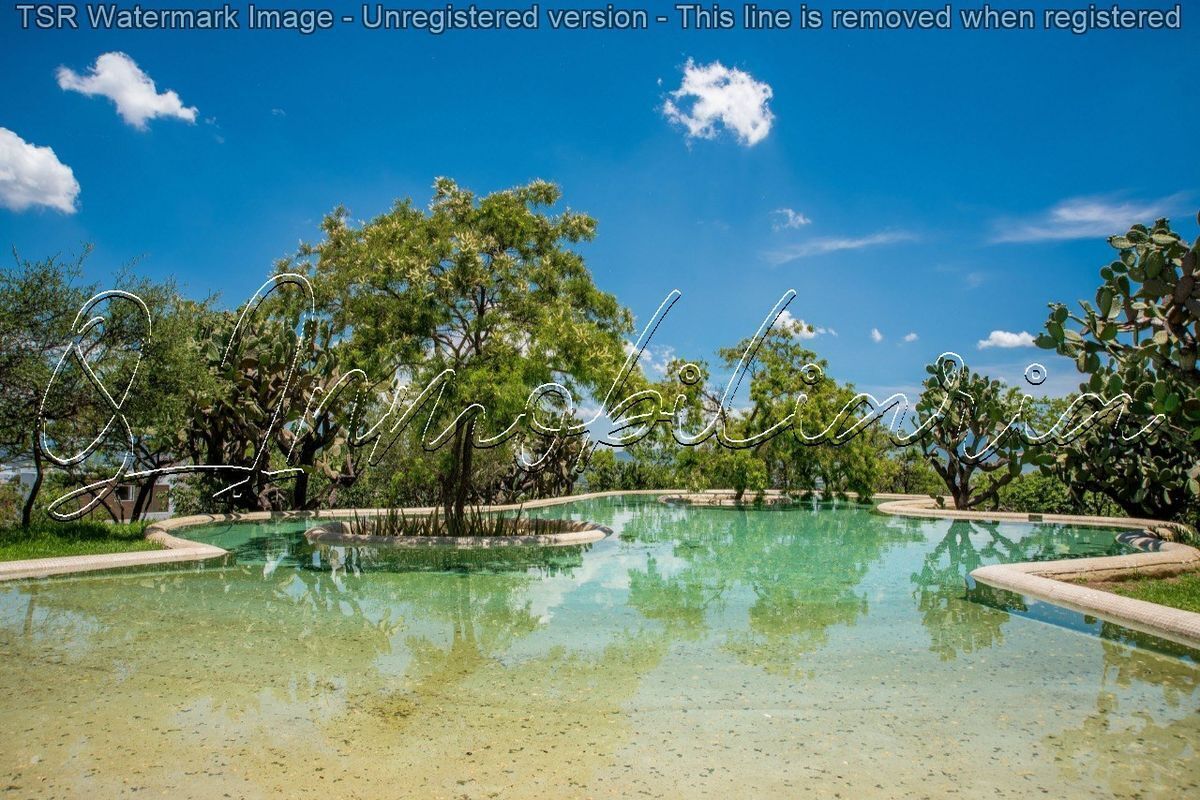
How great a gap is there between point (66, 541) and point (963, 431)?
26.8m

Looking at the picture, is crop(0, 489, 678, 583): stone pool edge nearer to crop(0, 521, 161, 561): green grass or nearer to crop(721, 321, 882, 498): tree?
Answer: crop(0, 521, 161, 561): green grass

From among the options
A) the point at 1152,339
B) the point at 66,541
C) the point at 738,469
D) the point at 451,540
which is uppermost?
the point at 1152,339

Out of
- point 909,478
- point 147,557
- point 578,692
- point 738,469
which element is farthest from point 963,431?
point 147,557

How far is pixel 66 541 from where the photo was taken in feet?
43.7

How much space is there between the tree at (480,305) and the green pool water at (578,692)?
5331mm

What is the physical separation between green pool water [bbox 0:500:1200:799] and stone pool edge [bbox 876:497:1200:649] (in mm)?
332

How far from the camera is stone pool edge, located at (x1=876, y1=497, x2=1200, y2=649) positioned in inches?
313

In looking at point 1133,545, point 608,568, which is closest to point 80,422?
point 608,568

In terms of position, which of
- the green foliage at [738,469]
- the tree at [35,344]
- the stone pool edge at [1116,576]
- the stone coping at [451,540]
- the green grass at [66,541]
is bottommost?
the stone coping at [451,540]

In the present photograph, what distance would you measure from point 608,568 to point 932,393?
58.9ft

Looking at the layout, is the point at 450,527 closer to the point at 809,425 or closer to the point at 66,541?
the point at 66,541

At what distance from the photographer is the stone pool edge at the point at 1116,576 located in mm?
7955

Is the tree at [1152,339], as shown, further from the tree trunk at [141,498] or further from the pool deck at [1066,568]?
the tree trunk at [141,498]

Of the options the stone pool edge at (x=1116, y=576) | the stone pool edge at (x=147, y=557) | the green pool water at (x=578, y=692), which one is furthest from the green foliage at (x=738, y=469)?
the green pool water at (x=578, y=692)
